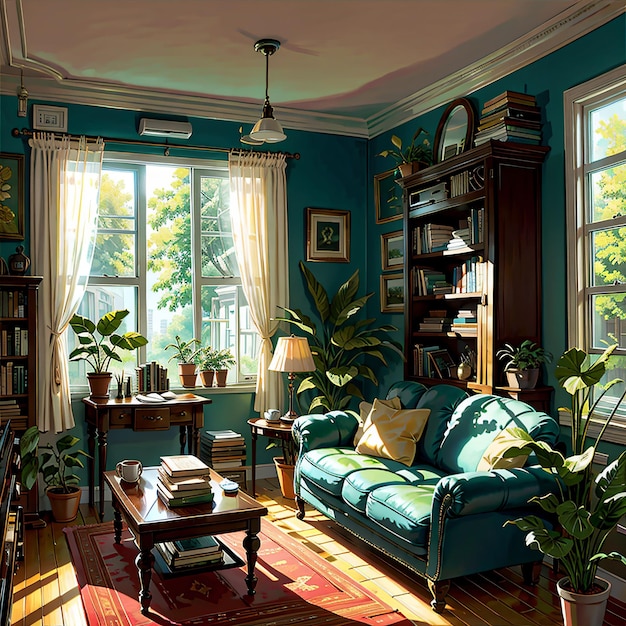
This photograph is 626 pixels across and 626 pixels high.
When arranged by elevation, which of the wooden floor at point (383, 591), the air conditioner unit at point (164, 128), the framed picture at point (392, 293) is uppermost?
the air conditioner unit at point (164, 128)

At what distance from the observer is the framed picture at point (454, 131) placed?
4660mm

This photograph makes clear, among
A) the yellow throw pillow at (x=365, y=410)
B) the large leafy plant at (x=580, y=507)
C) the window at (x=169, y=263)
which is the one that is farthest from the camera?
the window at (x=169, y=263)

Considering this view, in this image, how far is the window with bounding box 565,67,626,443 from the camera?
3.63m

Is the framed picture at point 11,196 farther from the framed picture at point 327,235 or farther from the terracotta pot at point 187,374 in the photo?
the framed picture at point 327,235

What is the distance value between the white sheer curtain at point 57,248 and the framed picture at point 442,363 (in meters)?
2.63

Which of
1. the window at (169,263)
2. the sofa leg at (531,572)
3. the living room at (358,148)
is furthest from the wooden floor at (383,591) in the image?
the window at (169,263)

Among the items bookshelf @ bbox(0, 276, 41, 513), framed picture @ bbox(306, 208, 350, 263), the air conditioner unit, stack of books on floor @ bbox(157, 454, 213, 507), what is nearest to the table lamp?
framed picture @ bbox(306, 208, 350, 263)

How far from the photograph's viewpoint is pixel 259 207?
5.64 metres

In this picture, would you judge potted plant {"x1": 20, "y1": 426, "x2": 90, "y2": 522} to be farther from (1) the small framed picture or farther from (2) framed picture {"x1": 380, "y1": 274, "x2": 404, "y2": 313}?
(2) framed picture {"x1": 380, "y1": 274, "x2": 404, "y2": 313}

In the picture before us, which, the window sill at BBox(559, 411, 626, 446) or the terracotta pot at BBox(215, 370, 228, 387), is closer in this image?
the window sill at BBox(559, 411, 626, 446)

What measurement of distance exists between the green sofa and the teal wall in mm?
522

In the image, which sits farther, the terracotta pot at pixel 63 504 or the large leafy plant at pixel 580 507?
the terracotta pot at pixel 63 504

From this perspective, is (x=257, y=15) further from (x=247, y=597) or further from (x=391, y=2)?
(x=247, y=597)

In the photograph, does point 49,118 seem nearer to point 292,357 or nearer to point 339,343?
point 292,357
